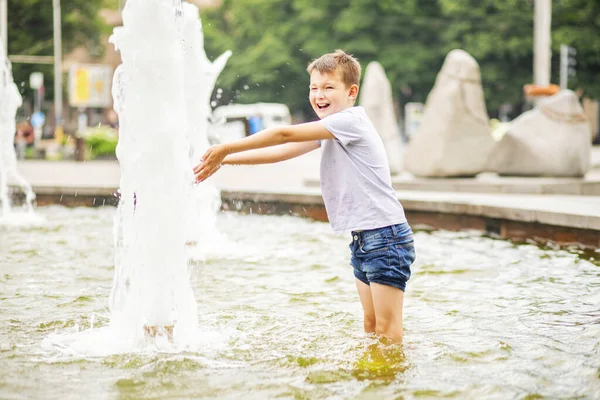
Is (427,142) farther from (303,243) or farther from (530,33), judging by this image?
(530,33)

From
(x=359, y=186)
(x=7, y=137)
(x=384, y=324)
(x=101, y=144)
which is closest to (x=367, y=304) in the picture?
(x=384, y=324)

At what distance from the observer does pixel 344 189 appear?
3.77 metres

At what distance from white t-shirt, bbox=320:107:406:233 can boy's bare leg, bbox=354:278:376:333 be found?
35 cm

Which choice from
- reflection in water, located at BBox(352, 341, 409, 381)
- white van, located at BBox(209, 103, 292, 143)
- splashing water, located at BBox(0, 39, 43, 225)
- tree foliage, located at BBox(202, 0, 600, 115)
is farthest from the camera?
white van, located at BBox(209, 103, 292, 143)

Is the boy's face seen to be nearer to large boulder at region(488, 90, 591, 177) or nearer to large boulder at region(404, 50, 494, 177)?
large boulder at region(404, 50, 494, 177)

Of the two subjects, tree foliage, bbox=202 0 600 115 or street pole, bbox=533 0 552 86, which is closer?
street pole, bbox=533 0 552 86

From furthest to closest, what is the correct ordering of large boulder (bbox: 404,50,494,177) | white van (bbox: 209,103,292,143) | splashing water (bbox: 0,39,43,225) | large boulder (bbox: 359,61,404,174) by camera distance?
white van (bbox: 209,103,292,143) < large boulder (bbox: 359,61,404,174) < large boulder (bbox: 404,50,494,177) < splashing water (bbox: 0,39,43,225)

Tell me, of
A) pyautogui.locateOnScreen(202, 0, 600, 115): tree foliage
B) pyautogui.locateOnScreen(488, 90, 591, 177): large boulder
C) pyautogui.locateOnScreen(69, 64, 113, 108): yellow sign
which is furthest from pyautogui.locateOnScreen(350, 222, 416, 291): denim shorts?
pyautogui.locateOnScreen(202, 0, 600, 115): tree foliage

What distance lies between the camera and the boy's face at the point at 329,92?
12.4 feet

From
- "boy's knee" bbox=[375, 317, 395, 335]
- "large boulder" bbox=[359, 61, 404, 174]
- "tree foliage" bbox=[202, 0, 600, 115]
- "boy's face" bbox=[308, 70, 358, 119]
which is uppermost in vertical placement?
"tree foliage" bbox=[202, 0, 600, 115]

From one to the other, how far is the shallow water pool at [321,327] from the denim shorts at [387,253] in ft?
1.25

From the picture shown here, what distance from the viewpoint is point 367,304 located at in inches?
158

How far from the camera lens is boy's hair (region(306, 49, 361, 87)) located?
377cm

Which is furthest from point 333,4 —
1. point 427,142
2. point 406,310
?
point 406,310
